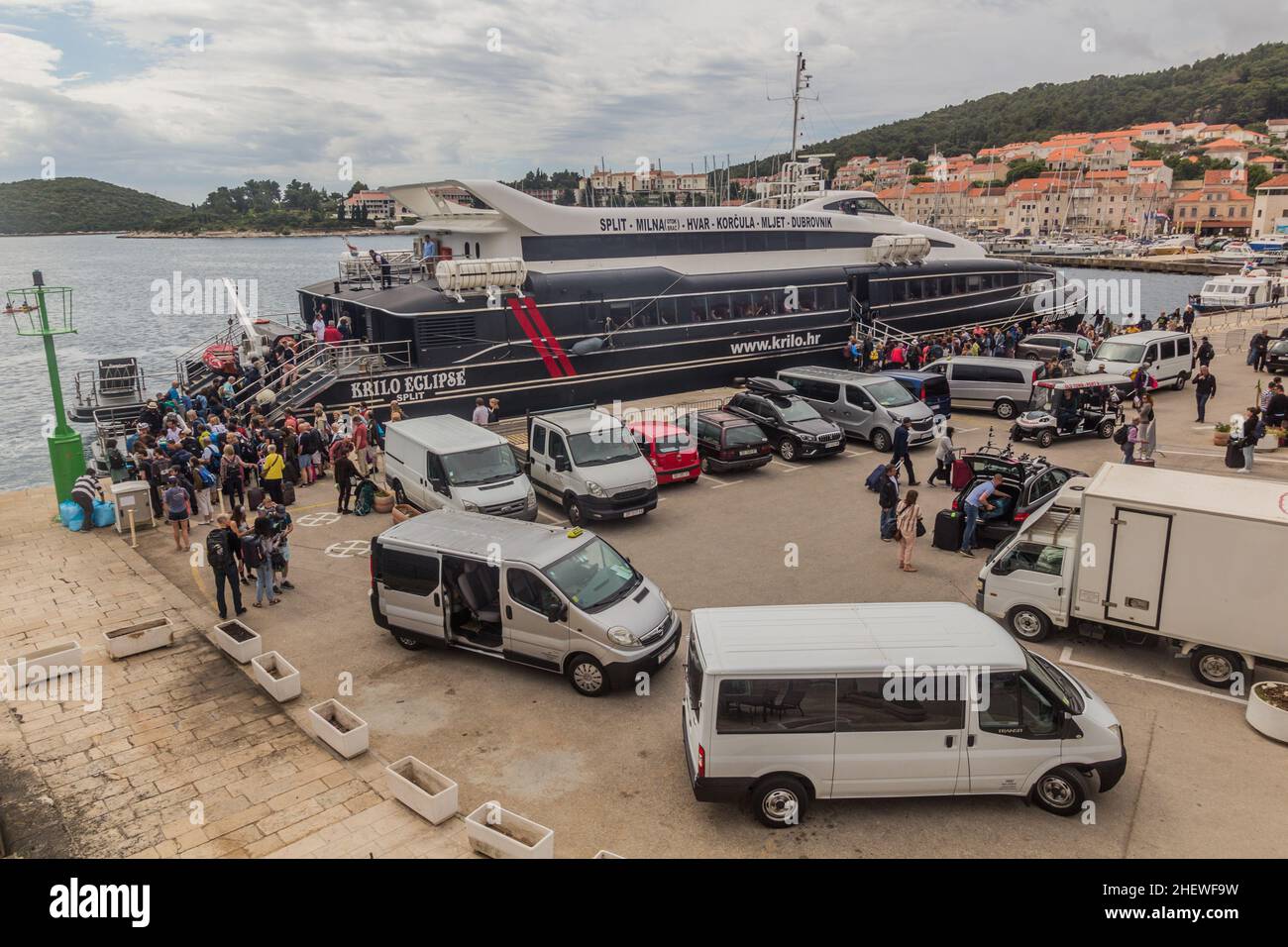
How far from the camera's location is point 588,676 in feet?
33.2

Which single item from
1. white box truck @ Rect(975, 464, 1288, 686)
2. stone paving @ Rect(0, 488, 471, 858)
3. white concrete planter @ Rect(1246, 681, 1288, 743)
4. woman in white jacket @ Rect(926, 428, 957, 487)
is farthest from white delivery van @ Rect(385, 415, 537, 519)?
white concrete planter @ Rect(1246, 681, 1288, 743)

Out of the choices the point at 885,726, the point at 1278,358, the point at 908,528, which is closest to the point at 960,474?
the point at 908,528

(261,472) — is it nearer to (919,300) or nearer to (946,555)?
(946,555)

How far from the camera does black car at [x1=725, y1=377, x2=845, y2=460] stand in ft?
67.3

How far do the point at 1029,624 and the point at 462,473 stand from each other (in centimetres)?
981

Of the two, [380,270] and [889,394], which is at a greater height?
[380,270]

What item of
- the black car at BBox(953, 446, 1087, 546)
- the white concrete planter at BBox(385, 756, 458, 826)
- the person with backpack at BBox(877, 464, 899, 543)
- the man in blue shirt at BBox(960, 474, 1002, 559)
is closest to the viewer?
the white concrete planter at BBox(385, 756, 458, 826)

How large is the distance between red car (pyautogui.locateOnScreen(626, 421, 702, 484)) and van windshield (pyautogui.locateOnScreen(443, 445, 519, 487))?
3.49 metres

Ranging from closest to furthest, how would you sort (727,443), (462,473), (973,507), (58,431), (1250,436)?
(973,507) < (462,473) < (58,431) < (1250,436) < (727,443)

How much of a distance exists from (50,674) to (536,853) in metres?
7.48

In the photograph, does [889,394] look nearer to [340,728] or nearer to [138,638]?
[340,728]

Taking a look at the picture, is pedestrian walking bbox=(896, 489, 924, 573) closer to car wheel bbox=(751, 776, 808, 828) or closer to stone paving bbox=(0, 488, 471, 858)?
car wheel bbox=(751, 776, 808, 828)

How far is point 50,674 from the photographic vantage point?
1041 centimetres
